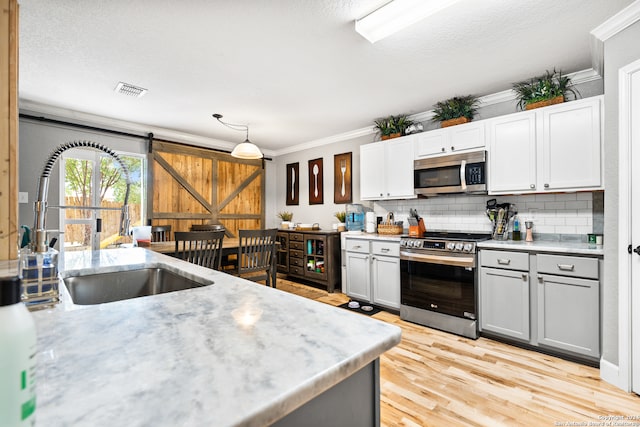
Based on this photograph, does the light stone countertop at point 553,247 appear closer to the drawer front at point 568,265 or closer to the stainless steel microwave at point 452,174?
the drawer front at point 568,265

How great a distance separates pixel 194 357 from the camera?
0.61 m

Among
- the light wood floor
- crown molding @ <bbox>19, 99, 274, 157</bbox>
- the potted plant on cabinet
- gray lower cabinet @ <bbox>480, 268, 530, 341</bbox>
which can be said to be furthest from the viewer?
crown molding @ <bbox>19, 99, 274, 157</bbox>

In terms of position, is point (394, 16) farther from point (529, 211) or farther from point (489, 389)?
point (489, 389)

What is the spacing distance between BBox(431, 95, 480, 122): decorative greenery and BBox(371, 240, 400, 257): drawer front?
160cm

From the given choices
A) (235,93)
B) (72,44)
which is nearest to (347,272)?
(235,93)

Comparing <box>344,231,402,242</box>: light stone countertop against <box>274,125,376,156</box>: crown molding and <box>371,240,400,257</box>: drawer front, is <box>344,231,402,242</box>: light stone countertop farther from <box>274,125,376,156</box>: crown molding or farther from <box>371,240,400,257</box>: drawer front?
<box>274,125,376,156</box>: crown molding

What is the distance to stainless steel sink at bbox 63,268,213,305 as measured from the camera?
4.61 feet

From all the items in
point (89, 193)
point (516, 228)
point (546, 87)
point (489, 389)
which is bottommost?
point (489, 389)

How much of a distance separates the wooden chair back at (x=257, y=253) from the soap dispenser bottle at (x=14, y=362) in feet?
9.44

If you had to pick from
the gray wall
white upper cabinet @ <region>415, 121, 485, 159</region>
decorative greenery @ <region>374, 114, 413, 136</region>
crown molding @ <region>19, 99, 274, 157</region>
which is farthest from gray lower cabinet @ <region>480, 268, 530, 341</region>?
crown molding @ <region>19, 99, 274, 157</region>

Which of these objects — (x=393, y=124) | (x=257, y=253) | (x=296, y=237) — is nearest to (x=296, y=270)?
(x=296, y=237)

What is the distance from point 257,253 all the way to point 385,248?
59.0 inches

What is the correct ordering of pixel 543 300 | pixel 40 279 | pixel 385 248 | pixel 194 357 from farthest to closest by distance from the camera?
pixel 385 248 → pixel 543 300 → pixel 40 279 → pixel 194 357

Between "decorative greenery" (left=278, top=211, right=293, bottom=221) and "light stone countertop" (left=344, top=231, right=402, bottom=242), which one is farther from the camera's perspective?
"decorative greenery" (left=278, top=211, right=293, bottom=221)
